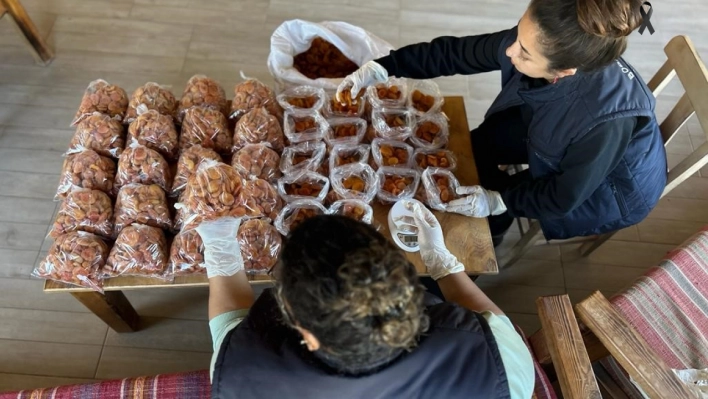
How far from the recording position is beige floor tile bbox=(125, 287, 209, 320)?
65.4 inches

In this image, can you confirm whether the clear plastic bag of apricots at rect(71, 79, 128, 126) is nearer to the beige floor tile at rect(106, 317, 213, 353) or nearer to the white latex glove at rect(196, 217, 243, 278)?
the white latex glove at rect(196, 217, 243, 278)

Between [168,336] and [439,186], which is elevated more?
[439,186]

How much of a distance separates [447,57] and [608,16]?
572 millimetres

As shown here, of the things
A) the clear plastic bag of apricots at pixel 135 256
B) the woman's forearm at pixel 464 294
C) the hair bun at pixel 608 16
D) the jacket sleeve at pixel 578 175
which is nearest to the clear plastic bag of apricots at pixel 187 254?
the clear plastic bag of apricots at pixel 135 256

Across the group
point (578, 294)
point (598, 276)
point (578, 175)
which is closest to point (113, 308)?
point (578, 175)

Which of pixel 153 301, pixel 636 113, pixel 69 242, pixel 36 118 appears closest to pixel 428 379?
pixel 636 113

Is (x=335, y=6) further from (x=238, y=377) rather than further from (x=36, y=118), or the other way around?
(x=238, y=377)

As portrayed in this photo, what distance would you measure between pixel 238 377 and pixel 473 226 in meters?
0.76

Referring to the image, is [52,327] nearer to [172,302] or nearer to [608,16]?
[172,302]

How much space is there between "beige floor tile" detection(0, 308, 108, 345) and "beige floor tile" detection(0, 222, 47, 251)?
239 mm

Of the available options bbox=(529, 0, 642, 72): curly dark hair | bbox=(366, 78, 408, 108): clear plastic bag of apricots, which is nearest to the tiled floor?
bbox=(366, 78, 408, 108): clear plastic bag of apricots

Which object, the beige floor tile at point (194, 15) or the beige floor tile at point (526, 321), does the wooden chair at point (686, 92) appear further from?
the beige floor tile at point (194, 15)

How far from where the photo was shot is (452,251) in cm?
125

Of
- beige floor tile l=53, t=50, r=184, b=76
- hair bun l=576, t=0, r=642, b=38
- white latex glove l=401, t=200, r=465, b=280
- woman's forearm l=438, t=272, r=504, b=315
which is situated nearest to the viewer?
hair bun l=576, t=0, r=642, b=38
